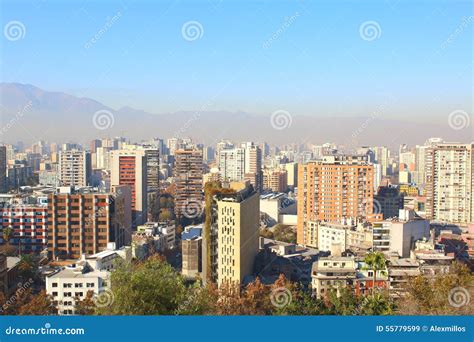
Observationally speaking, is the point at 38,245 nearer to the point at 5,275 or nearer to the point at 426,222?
the point at 5,275

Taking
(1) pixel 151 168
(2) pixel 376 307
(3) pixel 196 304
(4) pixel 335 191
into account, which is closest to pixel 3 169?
(1) pixel 151 168

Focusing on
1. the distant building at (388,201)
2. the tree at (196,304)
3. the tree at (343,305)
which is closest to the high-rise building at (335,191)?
the distant building at (388,201)

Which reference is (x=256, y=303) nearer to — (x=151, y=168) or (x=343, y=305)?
(x=343, y=305)

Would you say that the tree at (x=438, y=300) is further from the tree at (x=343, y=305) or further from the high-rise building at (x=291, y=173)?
the high-rise building at (x=291, y=173)

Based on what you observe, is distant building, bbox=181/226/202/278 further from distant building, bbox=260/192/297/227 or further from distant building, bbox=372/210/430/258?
distant building, bbox=260/192/297/227

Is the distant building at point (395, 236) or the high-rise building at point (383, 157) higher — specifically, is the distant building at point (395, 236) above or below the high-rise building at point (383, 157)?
below
